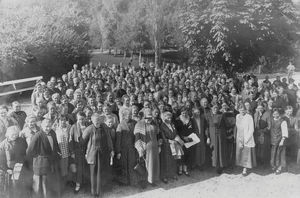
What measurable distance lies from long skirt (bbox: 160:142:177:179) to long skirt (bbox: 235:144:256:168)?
1.70m

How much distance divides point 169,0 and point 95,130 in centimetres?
1902

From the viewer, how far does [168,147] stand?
795 cm

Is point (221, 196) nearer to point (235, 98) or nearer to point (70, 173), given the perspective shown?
point (70, 173)

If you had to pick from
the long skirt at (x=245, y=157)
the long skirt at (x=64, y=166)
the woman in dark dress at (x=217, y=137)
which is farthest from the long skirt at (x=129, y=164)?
the long skirt at (x=245, y=157)

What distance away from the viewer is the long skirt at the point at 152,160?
755cm

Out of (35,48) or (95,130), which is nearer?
(95,130)

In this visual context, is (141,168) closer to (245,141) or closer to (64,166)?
(64,166)

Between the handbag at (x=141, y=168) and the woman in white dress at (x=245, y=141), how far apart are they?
249cm

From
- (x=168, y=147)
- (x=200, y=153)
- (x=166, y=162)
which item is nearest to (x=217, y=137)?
(x=200, y=153)

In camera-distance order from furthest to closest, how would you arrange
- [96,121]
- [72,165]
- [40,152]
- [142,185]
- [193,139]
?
[193,139], [142,185], [72,165], [96,121], [40,152]

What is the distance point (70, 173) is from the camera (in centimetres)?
736

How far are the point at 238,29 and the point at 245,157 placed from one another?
7.62m

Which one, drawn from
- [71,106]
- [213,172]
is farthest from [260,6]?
[71,106]

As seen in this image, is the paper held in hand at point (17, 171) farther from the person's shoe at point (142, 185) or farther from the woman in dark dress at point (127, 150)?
the person's shoe at point (142, 185)
